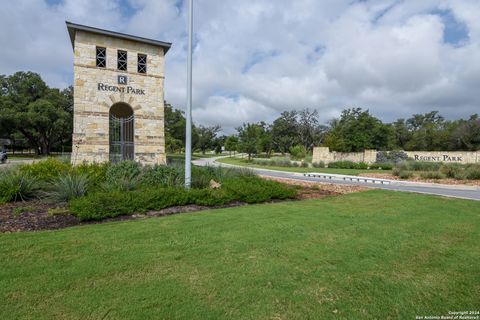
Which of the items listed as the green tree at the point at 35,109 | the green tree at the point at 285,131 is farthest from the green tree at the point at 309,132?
the green tree at the point at 35,109

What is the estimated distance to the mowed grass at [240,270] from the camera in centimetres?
271

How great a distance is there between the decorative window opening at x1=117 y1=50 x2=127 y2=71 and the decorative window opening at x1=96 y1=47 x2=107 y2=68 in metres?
0.61

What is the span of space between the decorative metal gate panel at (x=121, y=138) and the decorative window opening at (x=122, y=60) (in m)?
2.52

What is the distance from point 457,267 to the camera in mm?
3744

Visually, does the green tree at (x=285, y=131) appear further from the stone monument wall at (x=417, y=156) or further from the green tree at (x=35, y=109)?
the green tree at (x=35, y=109)

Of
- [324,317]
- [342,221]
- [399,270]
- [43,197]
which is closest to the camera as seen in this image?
[324,317]

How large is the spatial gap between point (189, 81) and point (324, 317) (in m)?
7.88

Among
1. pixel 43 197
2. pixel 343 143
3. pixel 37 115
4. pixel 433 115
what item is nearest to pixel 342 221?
pixel 43 197

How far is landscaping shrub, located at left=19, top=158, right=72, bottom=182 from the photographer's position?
8.91 meters

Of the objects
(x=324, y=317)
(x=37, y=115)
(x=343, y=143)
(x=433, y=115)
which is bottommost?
(x=324, y=317)

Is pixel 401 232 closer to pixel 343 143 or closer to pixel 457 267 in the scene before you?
pixel 457 267

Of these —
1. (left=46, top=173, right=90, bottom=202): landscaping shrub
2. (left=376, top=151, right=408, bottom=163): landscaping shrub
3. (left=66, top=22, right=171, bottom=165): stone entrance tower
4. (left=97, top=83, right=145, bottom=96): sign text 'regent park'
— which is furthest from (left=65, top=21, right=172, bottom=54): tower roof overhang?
(left=376, top=151, right=408, bottom=163): landscaping shrub

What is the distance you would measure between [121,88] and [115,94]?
43 centimetres

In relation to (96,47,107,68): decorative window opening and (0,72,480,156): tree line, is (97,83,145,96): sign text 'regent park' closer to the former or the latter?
(96,47,107,68): decorative window opening
